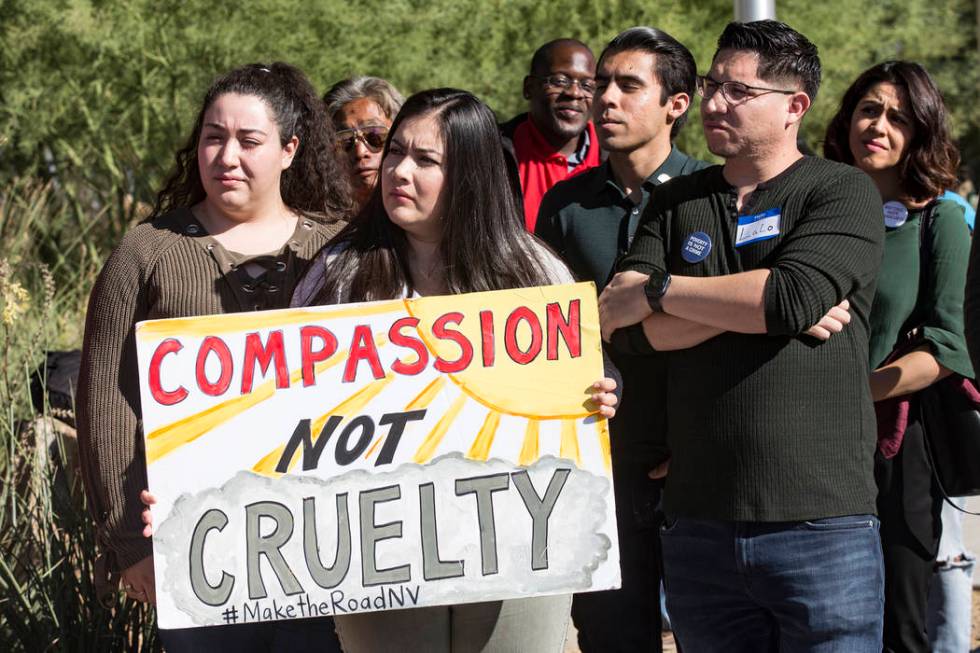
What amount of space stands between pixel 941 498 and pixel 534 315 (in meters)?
1.62

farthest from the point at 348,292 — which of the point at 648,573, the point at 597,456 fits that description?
the point at 648,573

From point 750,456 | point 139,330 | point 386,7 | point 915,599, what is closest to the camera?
point 139,330

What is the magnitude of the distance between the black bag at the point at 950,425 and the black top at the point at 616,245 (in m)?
0.79

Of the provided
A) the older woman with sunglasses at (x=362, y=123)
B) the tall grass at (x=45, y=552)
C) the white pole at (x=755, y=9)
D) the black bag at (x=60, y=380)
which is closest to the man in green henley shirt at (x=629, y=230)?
the older woman with sunglasses at (x=362, y=123)

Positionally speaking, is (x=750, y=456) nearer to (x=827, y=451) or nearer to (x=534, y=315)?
(x=827, y=451)

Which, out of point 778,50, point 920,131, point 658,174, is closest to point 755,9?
point 920,131

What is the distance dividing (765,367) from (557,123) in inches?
109

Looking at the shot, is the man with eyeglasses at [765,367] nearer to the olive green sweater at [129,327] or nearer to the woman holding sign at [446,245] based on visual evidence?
the woman holding sign at [446,245]

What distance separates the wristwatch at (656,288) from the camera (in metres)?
3.06

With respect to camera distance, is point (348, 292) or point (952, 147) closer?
point (348, 292)

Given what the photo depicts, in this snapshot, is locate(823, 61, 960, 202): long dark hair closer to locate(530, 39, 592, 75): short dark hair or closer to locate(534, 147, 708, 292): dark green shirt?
locate(534, 147, 708, 292): dark green shirt

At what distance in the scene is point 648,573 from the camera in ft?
12.5

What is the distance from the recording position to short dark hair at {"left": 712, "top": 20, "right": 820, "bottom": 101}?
10.3 ft

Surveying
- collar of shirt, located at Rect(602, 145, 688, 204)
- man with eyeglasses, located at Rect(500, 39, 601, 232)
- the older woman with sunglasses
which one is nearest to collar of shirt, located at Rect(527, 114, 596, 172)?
man with eyeglasses, located at Rect(500, 39, 601, 232)
